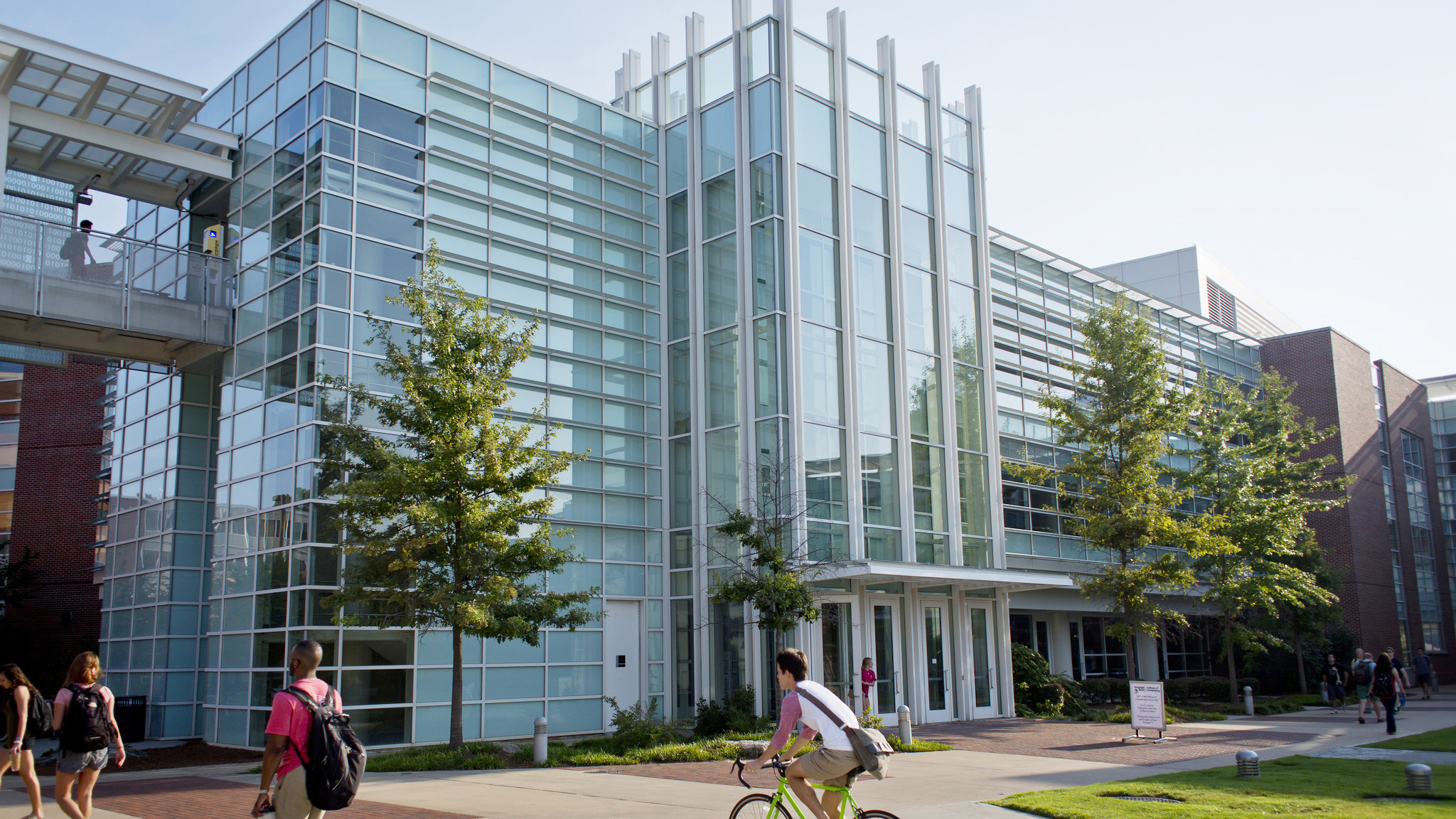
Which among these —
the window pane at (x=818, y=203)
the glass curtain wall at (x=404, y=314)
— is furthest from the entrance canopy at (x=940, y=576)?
the window pane at (x=818, y=203)

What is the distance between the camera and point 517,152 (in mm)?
24078

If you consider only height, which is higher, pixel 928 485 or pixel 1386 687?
pixel 928 485

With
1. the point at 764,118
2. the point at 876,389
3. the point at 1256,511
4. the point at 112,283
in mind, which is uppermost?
the point at 764,118

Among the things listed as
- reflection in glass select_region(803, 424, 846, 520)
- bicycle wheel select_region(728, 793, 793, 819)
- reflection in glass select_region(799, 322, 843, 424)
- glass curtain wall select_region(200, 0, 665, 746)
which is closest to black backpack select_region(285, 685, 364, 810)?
bicycle wheel select_region(728, 793, 793, 819)

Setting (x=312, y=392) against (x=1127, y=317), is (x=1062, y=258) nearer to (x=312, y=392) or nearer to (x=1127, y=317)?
(x=1127, y=317)

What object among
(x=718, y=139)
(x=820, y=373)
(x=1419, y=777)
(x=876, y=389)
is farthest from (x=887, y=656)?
(x=1419, y=777)

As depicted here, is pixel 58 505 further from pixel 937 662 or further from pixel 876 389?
pixel 937 662

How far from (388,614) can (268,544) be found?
388 cm

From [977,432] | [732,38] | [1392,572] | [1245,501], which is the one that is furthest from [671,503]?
[1392,572]

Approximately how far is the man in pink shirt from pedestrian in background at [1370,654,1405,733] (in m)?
21.2

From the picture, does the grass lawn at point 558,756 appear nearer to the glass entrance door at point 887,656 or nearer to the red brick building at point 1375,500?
the glass entrance door at point 887,656

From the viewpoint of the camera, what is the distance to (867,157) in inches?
1022

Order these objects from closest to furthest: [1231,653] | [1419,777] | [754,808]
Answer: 1. [754,808]
2. [1419,777]
3. [1231,653]

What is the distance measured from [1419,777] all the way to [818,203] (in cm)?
1619
